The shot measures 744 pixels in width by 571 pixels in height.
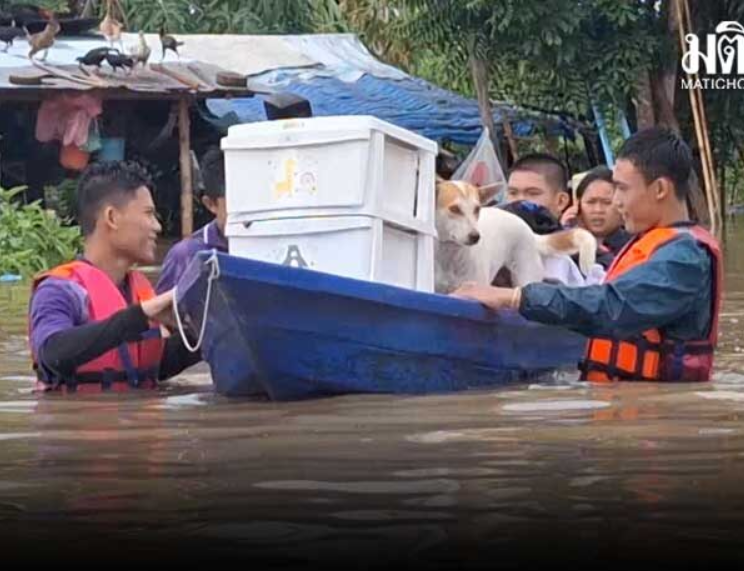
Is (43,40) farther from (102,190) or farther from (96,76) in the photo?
(102,190)

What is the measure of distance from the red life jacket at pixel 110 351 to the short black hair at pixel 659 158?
1.93 meters

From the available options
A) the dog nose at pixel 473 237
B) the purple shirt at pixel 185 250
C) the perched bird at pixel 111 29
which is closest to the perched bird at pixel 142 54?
the perched bird at pixel 111 29

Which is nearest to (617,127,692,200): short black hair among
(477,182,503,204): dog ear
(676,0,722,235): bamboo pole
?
(477,182,503,204): dog ear

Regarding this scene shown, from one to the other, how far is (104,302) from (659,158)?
216 centimetres

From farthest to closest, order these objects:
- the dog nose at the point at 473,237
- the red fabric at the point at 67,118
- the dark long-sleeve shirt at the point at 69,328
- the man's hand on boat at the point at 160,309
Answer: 1. the red fabric at the point at 67,118
2. the dog nose at the point at 473,237
3. the man's hand on boat at the point at 160,309
4. the dark long-sleeve shirt at the point at 69,328

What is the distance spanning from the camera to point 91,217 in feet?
22.1

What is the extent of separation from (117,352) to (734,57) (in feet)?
50.2

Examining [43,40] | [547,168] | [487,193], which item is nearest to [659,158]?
[487,193]

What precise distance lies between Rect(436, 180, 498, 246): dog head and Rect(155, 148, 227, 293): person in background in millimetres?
926

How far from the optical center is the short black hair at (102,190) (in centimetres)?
671

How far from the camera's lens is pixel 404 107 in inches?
952

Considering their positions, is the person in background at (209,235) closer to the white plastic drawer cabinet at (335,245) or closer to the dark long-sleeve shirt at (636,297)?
the white plastic drawer cabinet at (335,245)

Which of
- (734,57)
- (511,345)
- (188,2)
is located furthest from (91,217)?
(188,2)

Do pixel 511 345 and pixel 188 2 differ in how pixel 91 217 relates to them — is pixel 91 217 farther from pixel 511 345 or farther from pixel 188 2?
pixel 188 2
